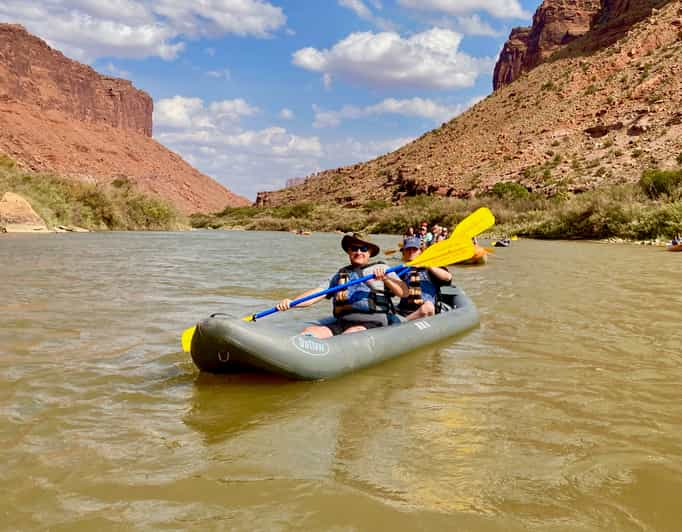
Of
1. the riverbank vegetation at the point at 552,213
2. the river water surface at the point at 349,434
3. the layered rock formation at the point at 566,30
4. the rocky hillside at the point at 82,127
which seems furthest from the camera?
the rocky hillside at the point at 82,127

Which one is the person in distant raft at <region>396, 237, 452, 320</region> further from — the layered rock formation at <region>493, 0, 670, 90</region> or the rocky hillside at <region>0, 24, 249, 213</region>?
the rocky hillside at <region>0, 24, 249, 213</region>

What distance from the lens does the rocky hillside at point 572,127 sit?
3575 cm

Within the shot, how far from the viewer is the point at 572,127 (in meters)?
41.8

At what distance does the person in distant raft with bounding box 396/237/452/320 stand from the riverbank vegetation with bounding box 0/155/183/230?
76.3 ft

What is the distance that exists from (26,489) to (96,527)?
46 centimetres

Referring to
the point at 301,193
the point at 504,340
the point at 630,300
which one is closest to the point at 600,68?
the point at 301,193

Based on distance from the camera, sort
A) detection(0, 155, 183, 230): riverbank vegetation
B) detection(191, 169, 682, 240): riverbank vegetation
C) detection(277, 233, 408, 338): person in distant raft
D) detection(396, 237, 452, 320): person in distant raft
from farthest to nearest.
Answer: detection(0, 155, 183, 230): riverbank vegetation
detection(191, 169, 682, 240): riverbank vegetation
detection(396, 237, 452, 320): person in distant raft
detection(277, 233, 408, 338): person in distant raft

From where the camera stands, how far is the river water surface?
2236 mm

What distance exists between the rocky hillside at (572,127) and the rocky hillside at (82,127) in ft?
113

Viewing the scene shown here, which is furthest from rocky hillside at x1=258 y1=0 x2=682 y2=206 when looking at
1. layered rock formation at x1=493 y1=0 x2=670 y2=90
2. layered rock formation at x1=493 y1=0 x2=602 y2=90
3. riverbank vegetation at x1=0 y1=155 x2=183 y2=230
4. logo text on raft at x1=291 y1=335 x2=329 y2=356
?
logo text on raft at x1=291 y1=335 x2=329 y2=356

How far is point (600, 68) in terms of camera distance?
46.1 meters

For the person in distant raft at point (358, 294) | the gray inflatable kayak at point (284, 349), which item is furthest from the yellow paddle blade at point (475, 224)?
the gray inflatable kayak at point (284, 349)

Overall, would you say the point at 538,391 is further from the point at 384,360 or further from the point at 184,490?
the point at 184,490

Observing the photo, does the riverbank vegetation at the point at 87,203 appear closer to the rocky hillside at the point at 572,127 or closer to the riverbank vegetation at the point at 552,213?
the riverbank vegetation at the point at 552,213
